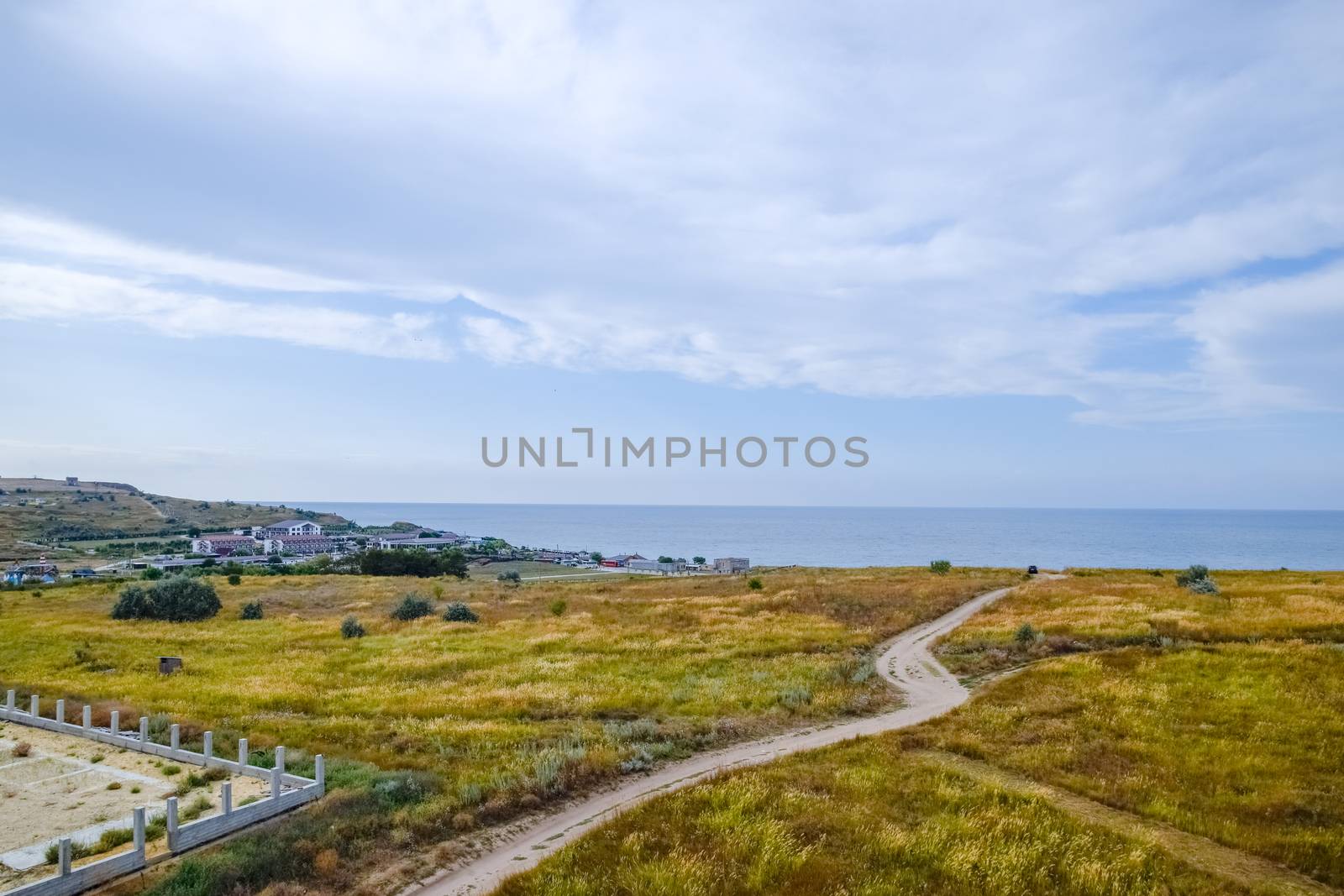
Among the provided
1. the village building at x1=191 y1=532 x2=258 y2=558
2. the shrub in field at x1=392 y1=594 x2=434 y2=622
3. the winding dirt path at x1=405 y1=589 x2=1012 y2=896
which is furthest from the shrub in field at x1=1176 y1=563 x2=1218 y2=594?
the village building at x1=191 y1=532 x2=258 y2=558

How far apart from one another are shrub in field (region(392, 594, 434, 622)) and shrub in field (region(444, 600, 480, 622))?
2168 mm

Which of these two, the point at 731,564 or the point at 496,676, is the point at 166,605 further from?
the point at 731,564

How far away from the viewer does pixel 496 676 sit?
91.8 feet

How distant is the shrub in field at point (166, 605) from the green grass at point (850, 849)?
146 feet

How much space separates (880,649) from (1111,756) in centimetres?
1523

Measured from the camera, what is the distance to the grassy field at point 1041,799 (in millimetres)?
11812

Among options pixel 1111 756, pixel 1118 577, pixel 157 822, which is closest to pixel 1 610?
pixel 157 822

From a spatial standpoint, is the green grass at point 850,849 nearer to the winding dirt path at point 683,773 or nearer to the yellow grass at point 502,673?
the winding dirt path at point 683,773

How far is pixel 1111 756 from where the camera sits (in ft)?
58.6

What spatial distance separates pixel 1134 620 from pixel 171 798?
37.5m

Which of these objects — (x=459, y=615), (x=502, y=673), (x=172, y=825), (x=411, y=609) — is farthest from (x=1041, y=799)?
(x=411, y=609)

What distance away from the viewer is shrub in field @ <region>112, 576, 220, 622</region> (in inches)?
1820

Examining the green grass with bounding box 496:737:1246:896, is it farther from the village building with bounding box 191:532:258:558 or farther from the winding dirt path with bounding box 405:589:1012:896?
the village building with bounding box 191:532:258:558

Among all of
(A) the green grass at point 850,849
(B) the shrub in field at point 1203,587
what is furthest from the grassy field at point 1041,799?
(B) the shrub in field at point 1203,587
